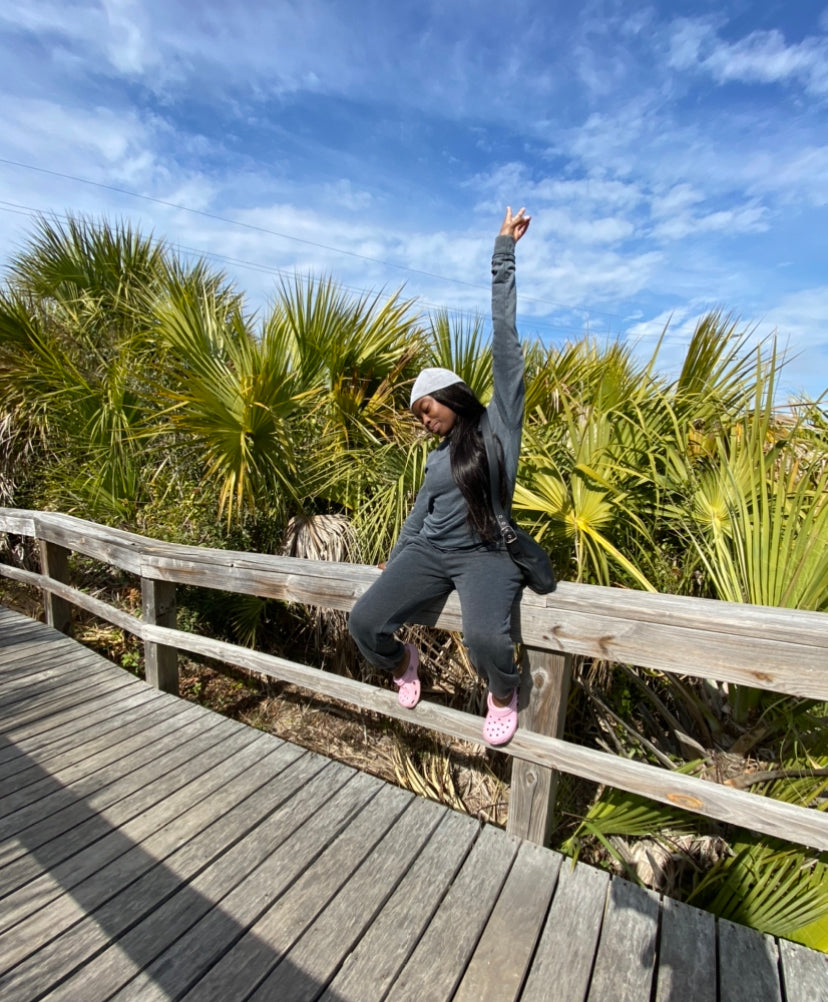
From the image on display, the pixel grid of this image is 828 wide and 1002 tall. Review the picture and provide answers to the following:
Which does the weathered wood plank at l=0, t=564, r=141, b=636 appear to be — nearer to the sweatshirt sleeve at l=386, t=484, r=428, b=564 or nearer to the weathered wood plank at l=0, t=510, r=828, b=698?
the weathered wood plank at l=0, t=510, r=828, b=698

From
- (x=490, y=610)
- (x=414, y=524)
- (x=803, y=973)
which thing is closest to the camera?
(x=803, y=973)

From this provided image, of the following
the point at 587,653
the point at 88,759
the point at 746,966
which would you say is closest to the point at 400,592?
the point at 587,653

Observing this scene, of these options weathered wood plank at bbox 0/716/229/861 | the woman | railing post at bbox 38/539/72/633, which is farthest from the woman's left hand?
railing post at bbox 38/539/72/633

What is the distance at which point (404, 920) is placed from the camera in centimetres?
169

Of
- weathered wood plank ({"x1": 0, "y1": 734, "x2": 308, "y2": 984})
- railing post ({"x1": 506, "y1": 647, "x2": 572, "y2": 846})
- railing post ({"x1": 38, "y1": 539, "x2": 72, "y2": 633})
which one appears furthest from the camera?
railing post ({"x1": 38, "y1": 539, "x2": 72, "y2": 633})

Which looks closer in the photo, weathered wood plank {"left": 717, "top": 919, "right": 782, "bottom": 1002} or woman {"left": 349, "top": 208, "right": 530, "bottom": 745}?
weathered wood plank {"left": 717, "top": 919, "right": 782, "bottom": 1002}

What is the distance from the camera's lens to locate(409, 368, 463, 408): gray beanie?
77.6 inches

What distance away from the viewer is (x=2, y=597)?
19.5 feet

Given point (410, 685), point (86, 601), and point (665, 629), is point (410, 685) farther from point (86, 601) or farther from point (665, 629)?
point (86, 601)

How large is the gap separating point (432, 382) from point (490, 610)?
32.8 inches

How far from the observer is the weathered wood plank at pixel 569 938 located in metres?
1.48

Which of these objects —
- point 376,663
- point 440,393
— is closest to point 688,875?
point 376,663

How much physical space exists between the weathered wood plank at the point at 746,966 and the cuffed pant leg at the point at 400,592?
134cm

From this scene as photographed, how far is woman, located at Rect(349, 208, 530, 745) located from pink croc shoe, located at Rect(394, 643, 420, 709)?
0.50 feet
